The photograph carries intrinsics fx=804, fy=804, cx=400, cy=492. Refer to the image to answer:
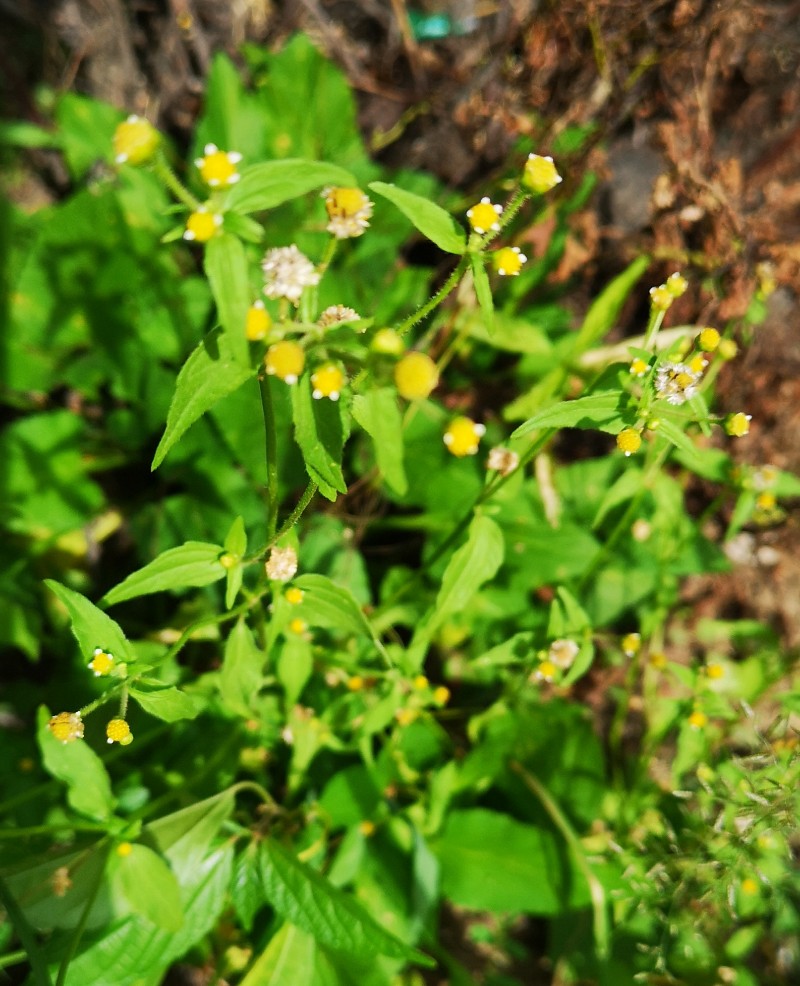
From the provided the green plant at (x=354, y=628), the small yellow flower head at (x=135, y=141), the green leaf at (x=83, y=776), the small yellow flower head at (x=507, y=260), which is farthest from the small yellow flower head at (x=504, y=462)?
the green leaf at (x=83, y=776)

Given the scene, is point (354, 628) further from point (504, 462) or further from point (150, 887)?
point (150, 887)

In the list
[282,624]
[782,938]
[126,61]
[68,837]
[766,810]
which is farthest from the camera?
[126,61]

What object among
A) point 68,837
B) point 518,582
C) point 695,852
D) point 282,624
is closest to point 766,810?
point 695,852

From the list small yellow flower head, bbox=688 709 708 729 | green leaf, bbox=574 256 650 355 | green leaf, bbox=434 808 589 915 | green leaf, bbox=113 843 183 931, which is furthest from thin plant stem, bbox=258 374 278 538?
green leaf, bbox=574 256 650 355

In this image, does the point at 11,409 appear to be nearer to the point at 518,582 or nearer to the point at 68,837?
the point at 68,837

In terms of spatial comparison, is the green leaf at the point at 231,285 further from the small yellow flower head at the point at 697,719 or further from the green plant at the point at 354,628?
the small yellow flower head at the point at 697,719
